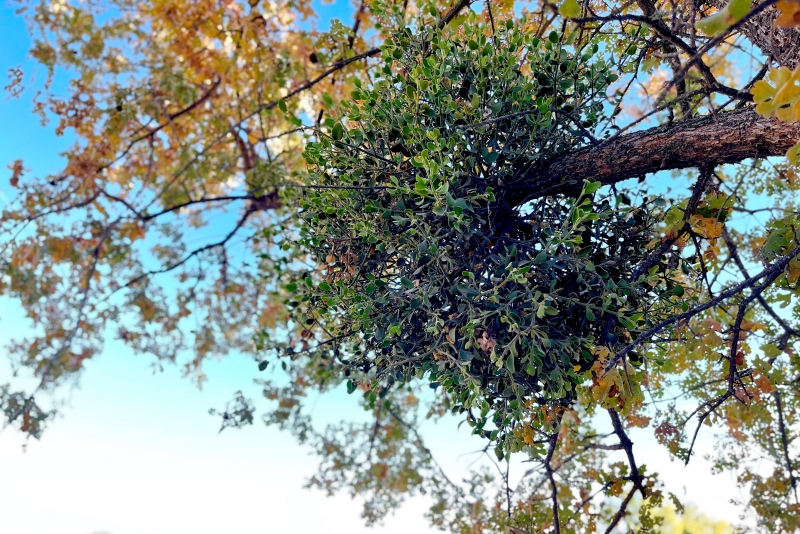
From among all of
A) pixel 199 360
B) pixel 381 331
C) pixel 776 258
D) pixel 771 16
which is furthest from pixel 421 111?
pixel 199 360

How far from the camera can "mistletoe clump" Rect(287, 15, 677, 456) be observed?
143 cm

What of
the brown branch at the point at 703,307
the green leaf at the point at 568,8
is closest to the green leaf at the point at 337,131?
the green leaf at the point at 568,8

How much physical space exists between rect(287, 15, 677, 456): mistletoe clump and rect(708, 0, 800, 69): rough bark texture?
0.40m

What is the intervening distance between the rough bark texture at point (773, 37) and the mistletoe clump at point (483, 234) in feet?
1.30

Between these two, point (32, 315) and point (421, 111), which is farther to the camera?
point (32, 315)

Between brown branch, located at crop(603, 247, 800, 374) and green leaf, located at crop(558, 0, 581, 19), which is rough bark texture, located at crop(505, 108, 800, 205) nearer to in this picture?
brown branch, located at crop(603, 247, 800, 374)

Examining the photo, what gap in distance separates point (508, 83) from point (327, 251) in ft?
2.38

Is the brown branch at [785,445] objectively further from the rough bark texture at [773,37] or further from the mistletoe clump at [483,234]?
the rough bark texture at [773,37]

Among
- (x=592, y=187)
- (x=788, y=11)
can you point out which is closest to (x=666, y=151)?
(x=592, y=187)

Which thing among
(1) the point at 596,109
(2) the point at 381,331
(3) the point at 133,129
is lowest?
(2) the point at 381,331

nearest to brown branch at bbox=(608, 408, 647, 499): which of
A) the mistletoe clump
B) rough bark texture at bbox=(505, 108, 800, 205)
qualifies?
the mistletoe clump

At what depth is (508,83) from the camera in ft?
5.01

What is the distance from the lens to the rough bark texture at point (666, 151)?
1360 millimetres

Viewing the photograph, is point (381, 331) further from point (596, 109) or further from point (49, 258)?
point (49, 258)
